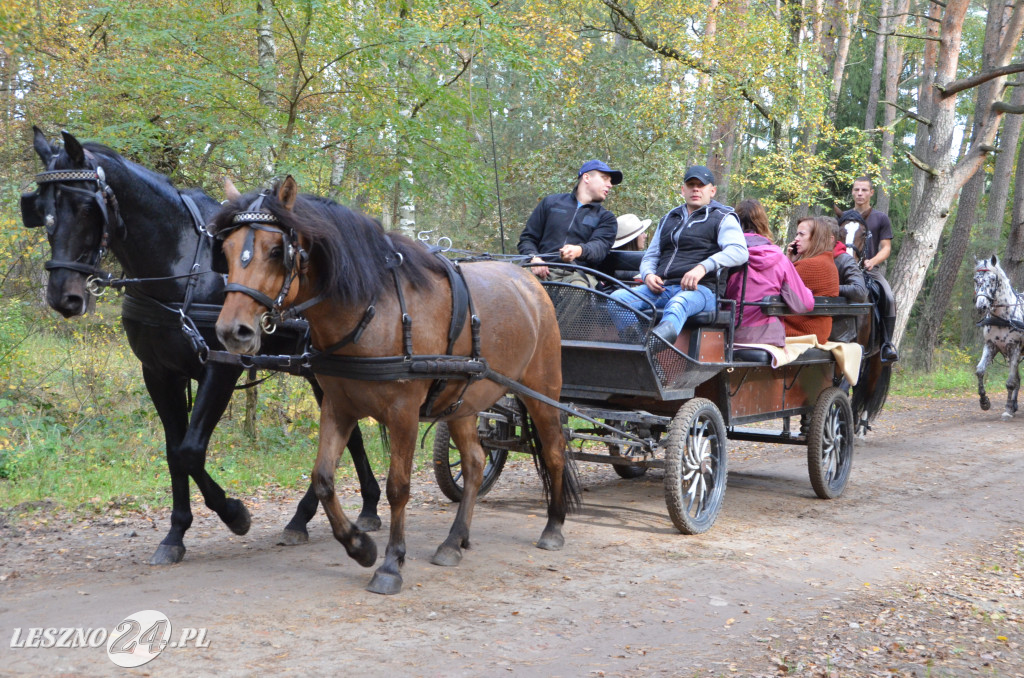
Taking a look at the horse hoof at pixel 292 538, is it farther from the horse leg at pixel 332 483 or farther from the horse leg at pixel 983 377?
the horse leg at pixel 983 377

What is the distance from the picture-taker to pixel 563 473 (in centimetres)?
579

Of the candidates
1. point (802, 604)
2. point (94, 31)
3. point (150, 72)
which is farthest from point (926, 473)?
point (94, 31)

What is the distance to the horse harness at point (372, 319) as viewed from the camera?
12.7 ft

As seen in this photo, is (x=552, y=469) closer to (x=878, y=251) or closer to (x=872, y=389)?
(x=872, y=389)

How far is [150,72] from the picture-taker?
775 centimetres

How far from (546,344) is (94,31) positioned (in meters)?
7.99

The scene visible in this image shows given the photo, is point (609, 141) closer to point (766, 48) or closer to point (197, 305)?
point (766, 48)

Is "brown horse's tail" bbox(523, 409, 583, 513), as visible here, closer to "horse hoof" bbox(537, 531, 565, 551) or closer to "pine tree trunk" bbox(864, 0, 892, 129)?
"horse hoof" bbox(537, 531, 565, 551)

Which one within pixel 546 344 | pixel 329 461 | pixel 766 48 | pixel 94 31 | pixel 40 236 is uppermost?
pixel 766 48

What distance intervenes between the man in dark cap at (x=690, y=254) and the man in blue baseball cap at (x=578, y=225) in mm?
387

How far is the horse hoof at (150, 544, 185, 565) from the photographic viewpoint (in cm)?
497

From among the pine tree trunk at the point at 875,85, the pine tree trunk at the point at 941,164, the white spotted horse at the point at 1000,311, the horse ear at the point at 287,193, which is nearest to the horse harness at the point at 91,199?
the horse ear at the point at 287,193

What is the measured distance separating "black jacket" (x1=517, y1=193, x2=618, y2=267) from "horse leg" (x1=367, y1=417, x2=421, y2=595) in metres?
2.75

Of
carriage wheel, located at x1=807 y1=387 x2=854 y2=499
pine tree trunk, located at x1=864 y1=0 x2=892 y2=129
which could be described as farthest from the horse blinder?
pine tree trunk, located at x1=864 y1=0 x2=892 y2=129
